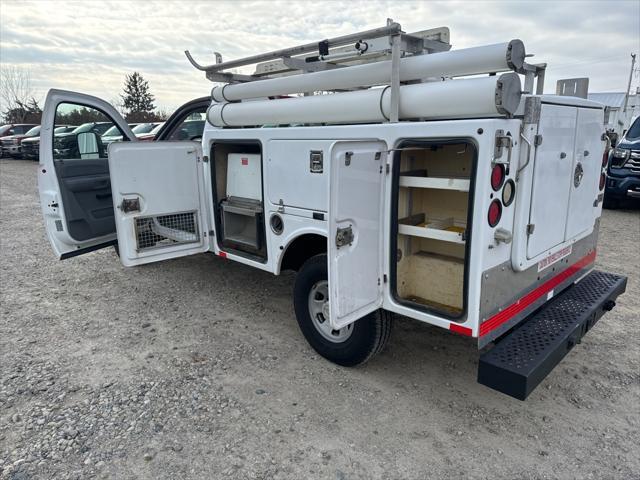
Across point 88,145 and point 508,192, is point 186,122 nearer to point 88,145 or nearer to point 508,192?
point 88,145

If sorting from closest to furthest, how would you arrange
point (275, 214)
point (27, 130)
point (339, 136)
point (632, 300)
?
point (339, 136)
point (275, 214)
point (632, 300)
point (27, 130)

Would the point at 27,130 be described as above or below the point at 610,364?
above

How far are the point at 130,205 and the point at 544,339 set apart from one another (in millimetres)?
3418

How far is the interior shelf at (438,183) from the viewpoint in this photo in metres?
2.71

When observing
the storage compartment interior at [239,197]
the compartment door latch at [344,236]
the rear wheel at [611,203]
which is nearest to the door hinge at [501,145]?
the compartment door latch at [344,236]

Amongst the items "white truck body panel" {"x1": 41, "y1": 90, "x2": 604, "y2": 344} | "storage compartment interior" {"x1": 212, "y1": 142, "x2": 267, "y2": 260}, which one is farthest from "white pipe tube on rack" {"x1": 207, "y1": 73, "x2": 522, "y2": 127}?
"storage compartment interior" {"x1": 212, "y1": 142, "x2": 267, "y2": 260}

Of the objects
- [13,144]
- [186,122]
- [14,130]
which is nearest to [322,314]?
[186,122]

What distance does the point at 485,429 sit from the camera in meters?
2.90

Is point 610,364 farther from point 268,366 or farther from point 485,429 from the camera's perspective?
point 268,366

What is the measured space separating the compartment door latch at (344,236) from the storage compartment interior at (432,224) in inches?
15.2

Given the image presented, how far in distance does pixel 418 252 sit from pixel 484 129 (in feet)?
3.94

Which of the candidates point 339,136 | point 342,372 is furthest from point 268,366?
point 339,136

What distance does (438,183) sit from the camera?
2812 millimetres

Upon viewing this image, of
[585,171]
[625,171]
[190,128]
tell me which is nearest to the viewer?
[585,171]
